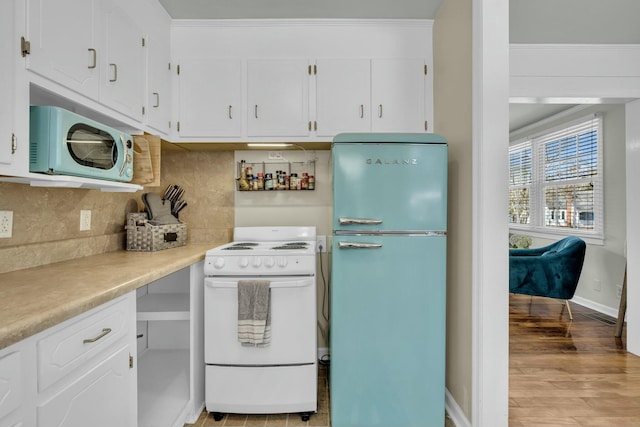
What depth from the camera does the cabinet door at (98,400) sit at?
92 cm

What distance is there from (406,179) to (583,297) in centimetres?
384

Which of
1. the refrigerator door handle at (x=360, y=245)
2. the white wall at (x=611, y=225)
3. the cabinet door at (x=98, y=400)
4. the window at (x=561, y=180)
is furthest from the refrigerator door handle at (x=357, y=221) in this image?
the window at (x=561, y=180)

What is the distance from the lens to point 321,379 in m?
2.41

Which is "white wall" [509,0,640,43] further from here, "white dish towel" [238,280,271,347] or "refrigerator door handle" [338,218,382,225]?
"white dish towel" [238,280,271,347]

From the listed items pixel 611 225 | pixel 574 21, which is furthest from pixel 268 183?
pixel 611 225

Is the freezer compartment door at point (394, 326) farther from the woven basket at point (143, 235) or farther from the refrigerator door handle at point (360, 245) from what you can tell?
the woven basket at point (143, 235)

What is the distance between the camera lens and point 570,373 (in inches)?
97.9

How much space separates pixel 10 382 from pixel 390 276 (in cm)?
153

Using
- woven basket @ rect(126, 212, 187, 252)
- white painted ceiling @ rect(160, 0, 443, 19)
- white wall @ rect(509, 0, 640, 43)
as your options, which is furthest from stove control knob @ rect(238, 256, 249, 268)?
white wall @ rect(509, 0, 640, 43)

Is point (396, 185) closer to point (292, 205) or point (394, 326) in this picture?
point (394, 326)

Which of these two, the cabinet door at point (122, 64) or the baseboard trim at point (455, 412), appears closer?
the cabinet door at point (122, 64)

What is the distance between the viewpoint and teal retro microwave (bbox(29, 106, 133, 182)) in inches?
48.3

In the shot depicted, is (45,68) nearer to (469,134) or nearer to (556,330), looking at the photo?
(469,134)

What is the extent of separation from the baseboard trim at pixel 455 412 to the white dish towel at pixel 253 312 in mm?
1130
